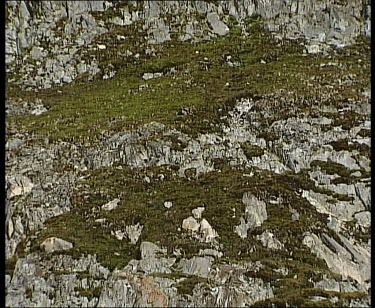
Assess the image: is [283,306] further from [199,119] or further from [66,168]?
[199,119]

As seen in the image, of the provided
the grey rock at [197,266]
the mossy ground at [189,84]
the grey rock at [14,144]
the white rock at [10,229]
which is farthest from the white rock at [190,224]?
the grey rock at [14,144]

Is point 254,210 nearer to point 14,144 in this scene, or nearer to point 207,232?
point 207,232

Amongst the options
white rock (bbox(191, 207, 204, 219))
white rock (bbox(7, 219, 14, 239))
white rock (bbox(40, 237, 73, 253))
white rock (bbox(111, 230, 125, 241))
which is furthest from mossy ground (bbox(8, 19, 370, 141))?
white rock (bbox(40, 237, 73, 253))

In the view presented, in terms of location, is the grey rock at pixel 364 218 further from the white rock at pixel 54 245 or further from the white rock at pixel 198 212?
the white rock at pixel 54 245

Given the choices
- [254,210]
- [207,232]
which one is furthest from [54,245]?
[254,210]

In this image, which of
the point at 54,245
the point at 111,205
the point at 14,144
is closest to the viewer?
the point at 54,245

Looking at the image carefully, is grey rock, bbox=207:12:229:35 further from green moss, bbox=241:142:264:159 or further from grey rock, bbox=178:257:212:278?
grey rock, bbox=178:257:212:278
